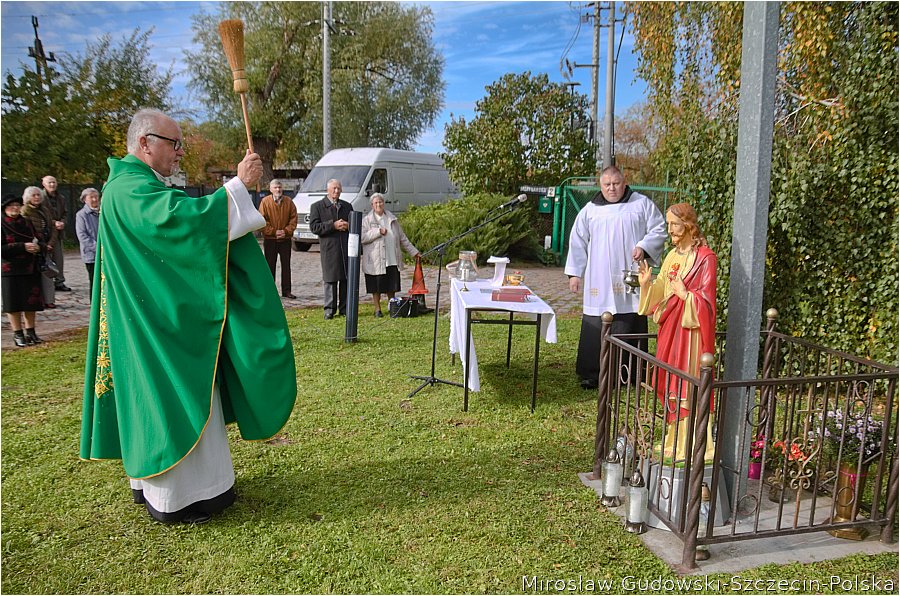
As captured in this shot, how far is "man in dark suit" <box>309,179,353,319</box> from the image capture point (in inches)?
364

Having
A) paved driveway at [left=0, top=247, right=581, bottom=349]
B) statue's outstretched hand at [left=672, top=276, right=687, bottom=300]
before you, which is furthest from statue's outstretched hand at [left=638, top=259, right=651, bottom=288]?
paved driveway at [left=0, top=247, right=581, bottom=349]

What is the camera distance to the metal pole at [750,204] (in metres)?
3.25

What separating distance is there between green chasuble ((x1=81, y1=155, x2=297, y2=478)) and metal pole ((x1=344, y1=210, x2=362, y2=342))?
416 centimetres

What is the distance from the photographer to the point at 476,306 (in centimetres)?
507

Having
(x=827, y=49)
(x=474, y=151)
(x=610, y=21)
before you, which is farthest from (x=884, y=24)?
(x=610, y=21)

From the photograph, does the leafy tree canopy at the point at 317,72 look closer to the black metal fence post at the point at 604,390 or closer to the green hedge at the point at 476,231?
the green hedge at the point at 476,231

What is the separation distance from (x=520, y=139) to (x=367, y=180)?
3.96 meters

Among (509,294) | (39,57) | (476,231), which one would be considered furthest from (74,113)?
(509,294)

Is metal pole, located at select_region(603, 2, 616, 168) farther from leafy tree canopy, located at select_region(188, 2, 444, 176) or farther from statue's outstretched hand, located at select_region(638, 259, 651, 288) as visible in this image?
statue's outstretched hand, located at select_region(638, 259, 651, 288)

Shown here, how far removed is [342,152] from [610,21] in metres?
8.97

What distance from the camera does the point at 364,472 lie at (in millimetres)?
4301

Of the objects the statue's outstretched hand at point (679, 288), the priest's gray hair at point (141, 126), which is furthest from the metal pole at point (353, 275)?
the statue's outstretched hand at point (679, 288)

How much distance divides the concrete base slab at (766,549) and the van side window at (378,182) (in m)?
15.0

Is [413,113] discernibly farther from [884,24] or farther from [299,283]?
[884,24]
